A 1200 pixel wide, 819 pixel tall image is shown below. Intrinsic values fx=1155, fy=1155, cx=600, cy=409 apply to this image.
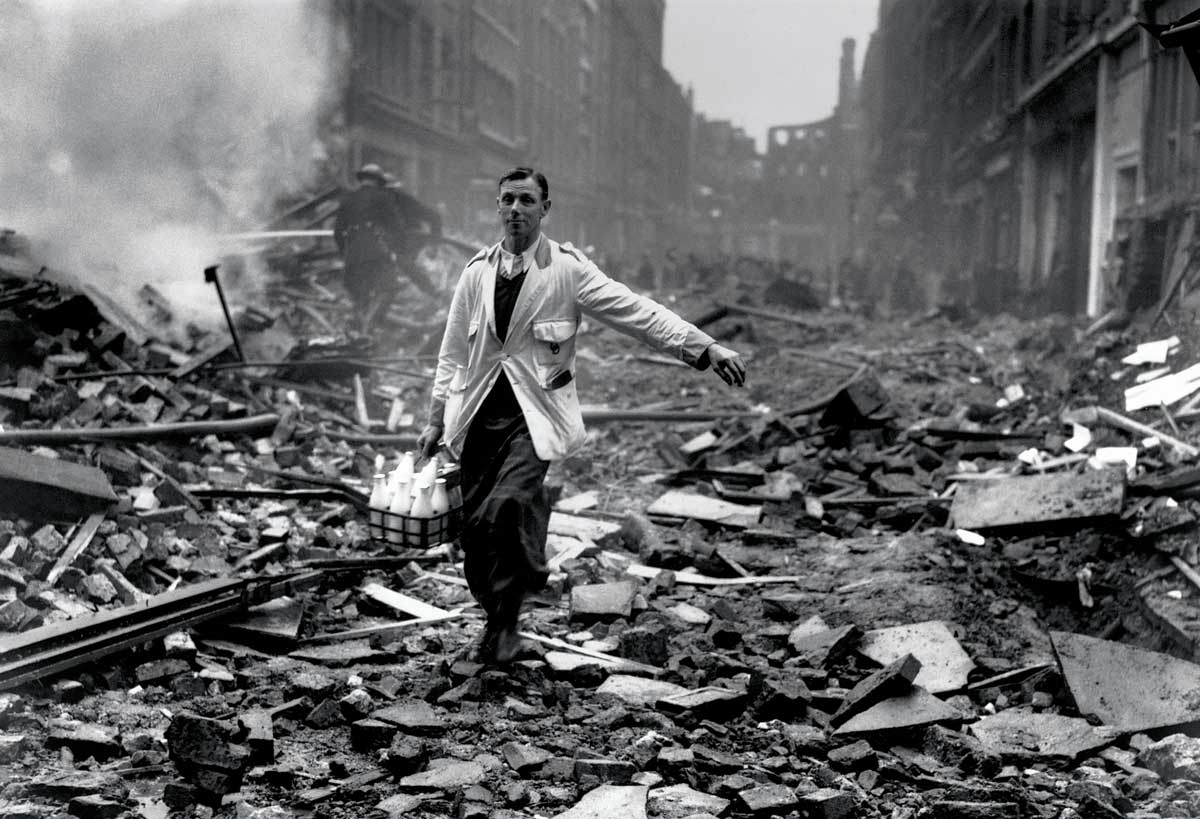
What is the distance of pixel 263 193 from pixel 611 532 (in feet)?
44.1

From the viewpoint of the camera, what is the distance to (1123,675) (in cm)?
477

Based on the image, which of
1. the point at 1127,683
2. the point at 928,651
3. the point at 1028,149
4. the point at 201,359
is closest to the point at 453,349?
the point at 928,651

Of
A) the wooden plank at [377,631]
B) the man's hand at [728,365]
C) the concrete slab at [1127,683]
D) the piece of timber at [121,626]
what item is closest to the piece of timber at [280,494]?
the wooden plank at [377,631]

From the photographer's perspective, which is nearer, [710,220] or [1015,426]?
[1015,426]

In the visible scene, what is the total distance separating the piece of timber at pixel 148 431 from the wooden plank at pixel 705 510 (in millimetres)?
3052

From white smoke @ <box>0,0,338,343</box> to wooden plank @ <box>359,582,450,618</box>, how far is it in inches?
264

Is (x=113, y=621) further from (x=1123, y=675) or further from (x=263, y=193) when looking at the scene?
(x=263, y=193)

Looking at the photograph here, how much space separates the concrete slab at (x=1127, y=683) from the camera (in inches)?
176

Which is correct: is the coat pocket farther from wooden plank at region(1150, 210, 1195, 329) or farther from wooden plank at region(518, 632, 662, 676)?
wooden plank at region(1150, 210, 1195, 329)

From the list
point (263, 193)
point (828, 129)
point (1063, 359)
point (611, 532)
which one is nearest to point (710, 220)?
point (828, 129)

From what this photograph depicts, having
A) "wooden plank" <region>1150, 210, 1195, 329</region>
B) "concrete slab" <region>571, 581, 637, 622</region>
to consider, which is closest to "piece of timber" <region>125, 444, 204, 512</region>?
"concrete slab" <region>571, 581, 637, 622</region>

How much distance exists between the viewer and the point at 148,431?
7.82m

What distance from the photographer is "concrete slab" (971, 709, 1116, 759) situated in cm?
421

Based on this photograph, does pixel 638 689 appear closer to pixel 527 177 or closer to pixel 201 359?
pixel 527 177
